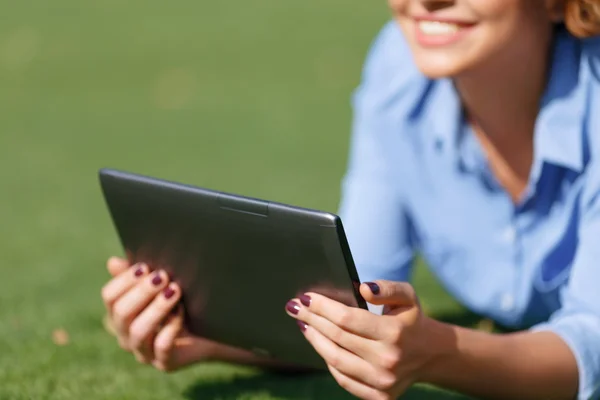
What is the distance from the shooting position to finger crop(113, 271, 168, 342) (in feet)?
7.97

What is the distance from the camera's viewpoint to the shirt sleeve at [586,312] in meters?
2.43

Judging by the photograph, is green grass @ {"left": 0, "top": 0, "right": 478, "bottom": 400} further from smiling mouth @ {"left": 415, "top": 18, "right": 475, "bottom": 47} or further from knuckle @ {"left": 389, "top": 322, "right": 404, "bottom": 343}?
smiling mouth @ {"left": 415, "top": 18, "right": 475, "bottom": 47}

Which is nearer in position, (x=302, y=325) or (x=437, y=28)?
(x=302, y=325)

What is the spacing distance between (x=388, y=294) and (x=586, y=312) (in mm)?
688

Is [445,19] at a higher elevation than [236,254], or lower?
higher

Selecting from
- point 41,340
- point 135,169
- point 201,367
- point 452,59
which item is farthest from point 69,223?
point 452,59

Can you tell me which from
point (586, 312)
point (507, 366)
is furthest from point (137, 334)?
point (586, 312)

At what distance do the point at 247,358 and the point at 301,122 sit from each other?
12.9 feet

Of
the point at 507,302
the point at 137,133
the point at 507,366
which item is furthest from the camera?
the point at 137,133

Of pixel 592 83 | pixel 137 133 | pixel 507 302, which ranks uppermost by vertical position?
pixel 592 83

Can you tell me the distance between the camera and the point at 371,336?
2066mm

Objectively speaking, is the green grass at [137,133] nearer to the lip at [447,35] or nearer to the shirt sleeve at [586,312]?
the shirt sleeve at [586,312]

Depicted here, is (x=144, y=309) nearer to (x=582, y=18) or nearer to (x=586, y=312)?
(x=586, y=312)

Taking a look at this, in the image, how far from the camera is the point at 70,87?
7680 millimetres
